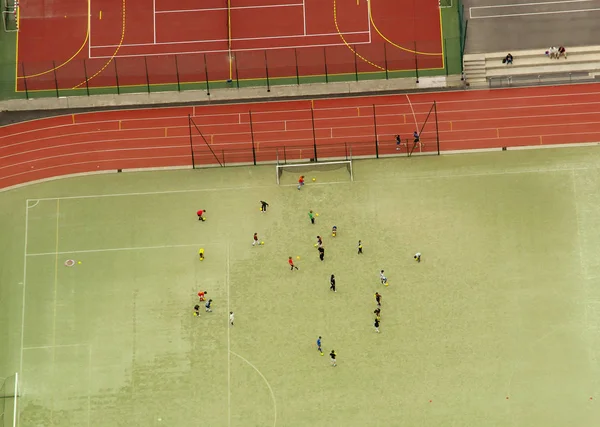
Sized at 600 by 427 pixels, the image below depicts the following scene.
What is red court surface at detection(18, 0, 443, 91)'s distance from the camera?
82.2 metres

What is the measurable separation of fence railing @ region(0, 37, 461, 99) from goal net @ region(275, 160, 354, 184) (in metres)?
6.56

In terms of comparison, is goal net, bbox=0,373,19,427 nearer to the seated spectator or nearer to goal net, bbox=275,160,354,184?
goal net, bbox=275,160,354,184

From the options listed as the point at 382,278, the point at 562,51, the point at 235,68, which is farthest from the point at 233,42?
the point at 562,51

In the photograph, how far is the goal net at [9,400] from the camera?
76500 mm

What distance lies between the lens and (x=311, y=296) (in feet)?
256

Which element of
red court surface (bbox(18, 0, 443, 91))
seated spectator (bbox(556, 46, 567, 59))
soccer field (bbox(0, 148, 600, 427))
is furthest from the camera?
red court surface (bbox(18, 0, 443, 91))

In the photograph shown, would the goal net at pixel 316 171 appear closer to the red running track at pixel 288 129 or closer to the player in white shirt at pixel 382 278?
the red running track at pixel 288 129

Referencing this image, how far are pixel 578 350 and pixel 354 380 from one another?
15779 mm

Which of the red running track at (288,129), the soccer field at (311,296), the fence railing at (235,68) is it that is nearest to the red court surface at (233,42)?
the fence railing at (235,68)

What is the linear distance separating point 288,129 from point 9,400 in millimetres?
27972

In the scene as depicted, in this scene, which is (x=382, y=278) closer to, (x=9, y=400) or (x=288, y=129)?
(x=288, y=129)

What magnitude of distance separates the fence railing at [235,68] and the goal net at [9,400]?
→ 21.5m

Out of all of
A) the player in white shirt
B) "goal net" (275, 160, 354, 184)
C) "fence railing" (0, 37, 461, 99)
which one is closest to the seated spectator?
"fence railing" (0, 37, 461, 99)

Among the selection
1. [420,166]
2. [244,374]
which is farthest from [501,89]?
[244,374]
